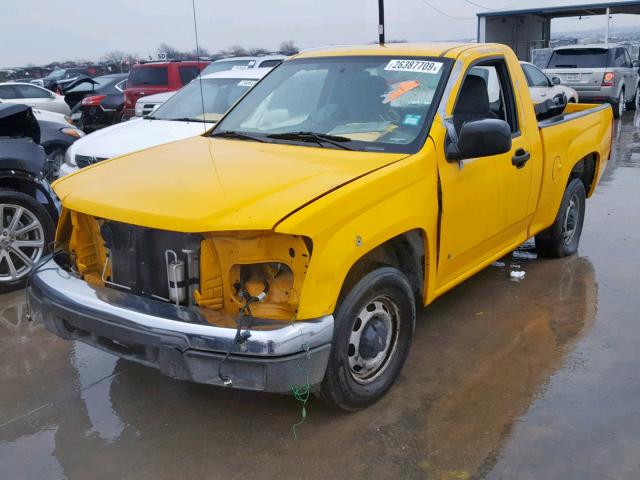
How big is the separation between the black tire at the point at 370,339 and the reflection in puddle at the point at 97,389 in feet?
3.80

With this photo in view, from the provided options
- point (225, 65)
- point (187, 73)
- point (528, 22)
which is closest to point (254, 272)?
point (225, 65)

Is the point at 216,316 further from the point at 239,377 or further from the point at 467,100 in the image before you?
the point at 467,100

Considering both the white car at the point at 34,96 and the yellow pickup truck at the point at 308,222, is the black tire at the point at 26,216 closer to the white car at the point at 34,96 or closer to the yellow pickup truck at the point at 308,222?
the yellow pickup truck at the point at 308,222

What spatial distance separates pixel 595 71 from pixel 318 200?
1606 centimetres

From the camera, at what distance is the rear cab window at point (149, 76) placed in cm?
1448

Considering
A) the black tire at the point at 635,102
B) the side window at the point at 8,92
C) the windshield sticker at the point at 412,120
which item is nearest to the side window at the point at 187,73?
the side window at the point at 8,92

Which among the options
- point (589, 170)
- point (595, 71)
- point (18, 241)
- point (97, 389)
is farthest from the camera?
point (595, 71)

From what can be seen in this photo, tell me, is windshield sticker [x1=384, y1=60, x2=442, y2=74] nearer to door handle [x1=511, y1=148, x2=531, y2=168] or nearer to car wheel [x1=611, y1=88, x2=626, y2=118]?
door handle [x1=511, y1=148, x2=531, y2=168]

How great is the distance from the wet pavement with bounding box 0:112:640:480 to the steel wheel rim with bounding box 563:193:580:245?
116 cm

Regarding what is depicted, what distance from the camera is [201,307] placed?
325cm

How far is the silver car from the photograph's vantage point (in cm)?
1689

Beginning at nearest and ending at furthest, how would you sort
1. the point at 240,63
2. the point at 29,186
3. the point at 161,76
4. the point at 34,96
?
the point at 29,186, the point at 240,63, the point at 161,76, the point at 34,96

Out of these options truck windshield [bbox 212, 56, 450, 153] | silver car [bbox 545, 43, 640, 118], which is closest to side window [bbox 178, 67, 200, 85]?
silver car [bbox 545, 43, 640, 118]

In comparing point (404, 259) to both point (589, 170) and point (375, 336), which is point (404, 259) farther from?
point (589, 170)
